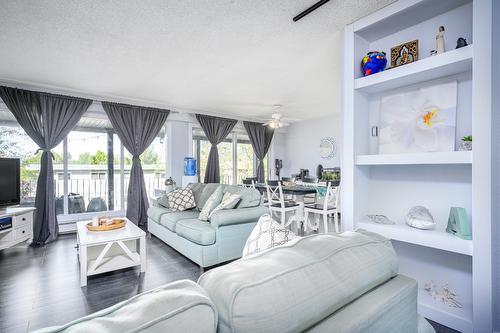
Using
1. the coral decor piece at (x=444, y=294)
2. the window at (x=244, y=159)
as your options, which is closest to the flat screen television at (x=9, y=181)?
the window at (x=244, y=159)

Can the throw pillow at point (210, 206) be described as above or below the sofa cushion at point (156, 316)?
below

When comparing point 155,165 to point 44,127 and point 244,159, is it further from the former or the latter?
point 244,159

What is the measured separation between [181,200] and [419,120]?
315 cm

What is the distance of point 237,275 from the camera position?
59 cm

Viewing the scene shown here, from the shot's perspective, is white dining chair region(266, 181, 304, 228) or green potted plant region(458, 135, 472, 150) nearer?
green potted plant region(458, 135, 472, 150)

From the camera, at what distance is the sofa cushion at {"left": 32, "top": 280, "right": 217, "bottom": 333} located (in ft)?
1.42

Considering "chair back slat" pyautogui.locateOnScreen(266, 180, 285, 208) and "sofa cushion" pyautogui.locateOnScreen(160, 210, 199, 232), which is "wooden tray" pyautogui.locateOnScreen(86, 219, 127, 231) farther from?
"chair back slat" pyautogui.locateOnScreen(266, 180, 285, 208)

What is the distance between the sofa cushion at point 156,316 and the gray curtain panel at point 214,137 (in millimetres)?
5392

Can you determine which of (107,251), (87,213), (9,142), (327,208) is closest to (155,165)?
(87,213)

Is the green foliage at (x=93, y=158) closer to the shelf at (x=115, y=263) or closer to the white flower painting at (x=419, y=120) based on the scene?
the shelf at (x=115, y=263)

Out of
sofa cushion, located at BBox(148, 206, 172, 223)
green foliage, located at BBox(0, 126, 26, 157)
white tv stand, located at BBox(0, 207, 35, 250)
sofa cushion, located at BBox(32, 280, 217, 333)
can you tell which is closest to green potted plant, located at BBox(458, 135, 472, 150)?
sofa cushion, located at BBox(32, 280, 217, 333)

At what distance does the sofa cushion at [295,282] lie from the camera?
20.5 inches

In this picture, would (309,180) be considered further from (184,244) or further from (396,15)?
(396,15)

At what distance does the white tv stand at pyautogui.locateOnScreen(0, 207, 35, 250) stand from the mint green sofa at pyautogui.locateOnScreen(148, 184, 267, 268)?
188 cm
